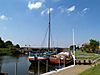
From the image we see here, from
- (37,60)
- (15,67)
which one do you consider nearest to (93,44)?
(37,60)

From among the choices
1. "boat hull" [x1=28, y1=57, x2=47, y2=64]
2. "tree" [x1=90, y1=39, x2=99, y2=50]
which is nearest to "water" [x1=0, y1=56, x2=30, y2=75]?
"boat hull" [x1=28, y1=57, x2=47, y2=64]

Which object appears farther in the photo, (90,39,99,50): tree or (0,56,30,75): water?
(90,39,99,50): tree

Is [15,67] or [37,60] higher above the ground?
[15,67]

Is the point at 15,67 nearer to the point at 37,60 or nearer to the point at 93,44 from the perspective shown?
the point at 37,60

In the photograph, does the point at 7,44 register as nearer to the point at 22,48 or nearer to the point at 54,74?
the point at 22,48

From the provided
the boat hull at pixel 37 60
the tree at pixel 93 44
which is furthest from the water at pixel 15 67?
the tree at pixel 93 44

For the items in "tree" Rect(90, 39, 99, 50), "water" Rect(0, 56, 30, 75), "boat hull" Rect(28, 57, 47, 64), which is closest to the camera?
"water" Rect(0, 56, 30, 75)

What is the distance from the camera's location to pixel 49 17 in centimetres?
8644

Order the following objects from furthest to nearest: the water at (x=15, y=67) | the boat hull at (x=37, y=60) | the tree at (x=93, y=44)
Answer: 1. the tree at (x=93, y=44)
2. the boat hull at (x=37, y=60)
3. the water at (x=15, y=67)

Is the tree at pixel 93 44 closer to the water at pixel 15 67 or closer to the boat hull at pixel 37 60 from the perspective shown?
the water at pixel 15 67

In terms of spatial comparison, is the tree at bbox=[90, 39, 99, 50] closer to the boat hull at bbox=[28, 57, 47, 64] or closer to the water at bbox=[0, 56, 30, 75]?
the water at bbox=[0, 56, 30, 75]

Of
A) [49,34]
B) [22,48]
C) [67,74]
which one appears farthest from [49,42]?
[22,48]

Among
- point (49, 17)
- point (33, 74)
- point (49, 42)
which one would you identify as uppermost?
point (49, 17)

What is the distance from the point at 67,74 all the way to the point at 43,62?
35.4 meters
